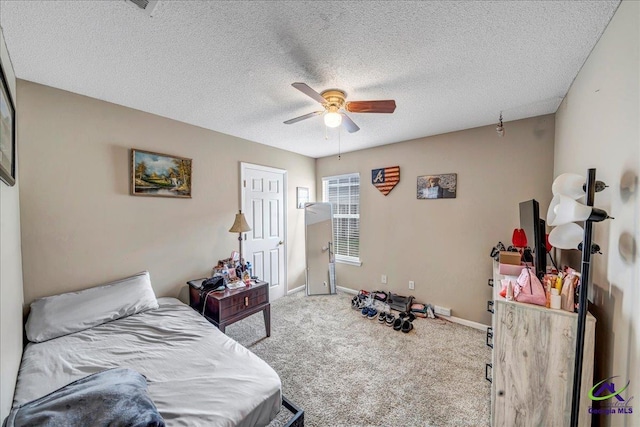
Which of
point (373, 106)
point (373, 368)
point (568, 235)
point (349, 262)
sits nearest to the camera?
point (568, 235)

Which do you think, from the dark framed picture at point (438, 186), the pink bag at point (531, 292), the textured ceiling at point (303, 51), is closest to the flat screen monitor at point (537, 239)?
the pink bag at point (531, 292)

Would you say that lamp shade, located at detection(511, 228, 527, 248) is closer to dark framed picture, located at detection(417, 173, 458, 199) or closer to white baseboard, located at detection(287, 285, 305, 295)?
dark framed picture, located at detection(417, 173, 458, 199)

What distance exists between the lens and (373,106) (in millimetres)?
1709

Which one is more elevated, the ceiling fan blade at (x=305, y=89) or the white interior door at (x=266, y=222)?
Answer: the ceiling fan blade at (x=305, y=89)

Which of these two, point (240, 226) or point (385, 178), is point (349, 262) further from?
point (240, 226)

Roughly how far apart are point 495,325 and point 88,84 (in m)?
3.39

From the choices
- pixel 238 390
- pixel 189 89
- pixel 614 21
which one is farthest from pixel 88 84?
pixel 614 21

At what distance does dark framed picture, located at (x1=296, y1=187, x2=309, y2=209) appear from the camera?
404 cm

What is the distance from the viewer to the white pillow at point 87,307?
1657 mm

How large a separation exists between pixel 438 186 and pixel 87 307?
12.3 ft

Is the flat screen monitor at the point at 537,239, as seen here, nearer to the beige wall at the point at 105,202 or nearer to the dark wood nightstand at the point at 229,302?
the dark wood nightstand at the point at 229,302

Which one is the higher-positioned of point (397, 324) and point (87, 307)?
point (87, 307)

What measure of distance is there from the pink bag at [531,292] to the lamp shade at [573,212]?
1.53 ft

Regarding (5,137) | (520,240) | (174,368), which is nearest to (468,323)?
(520,240)
